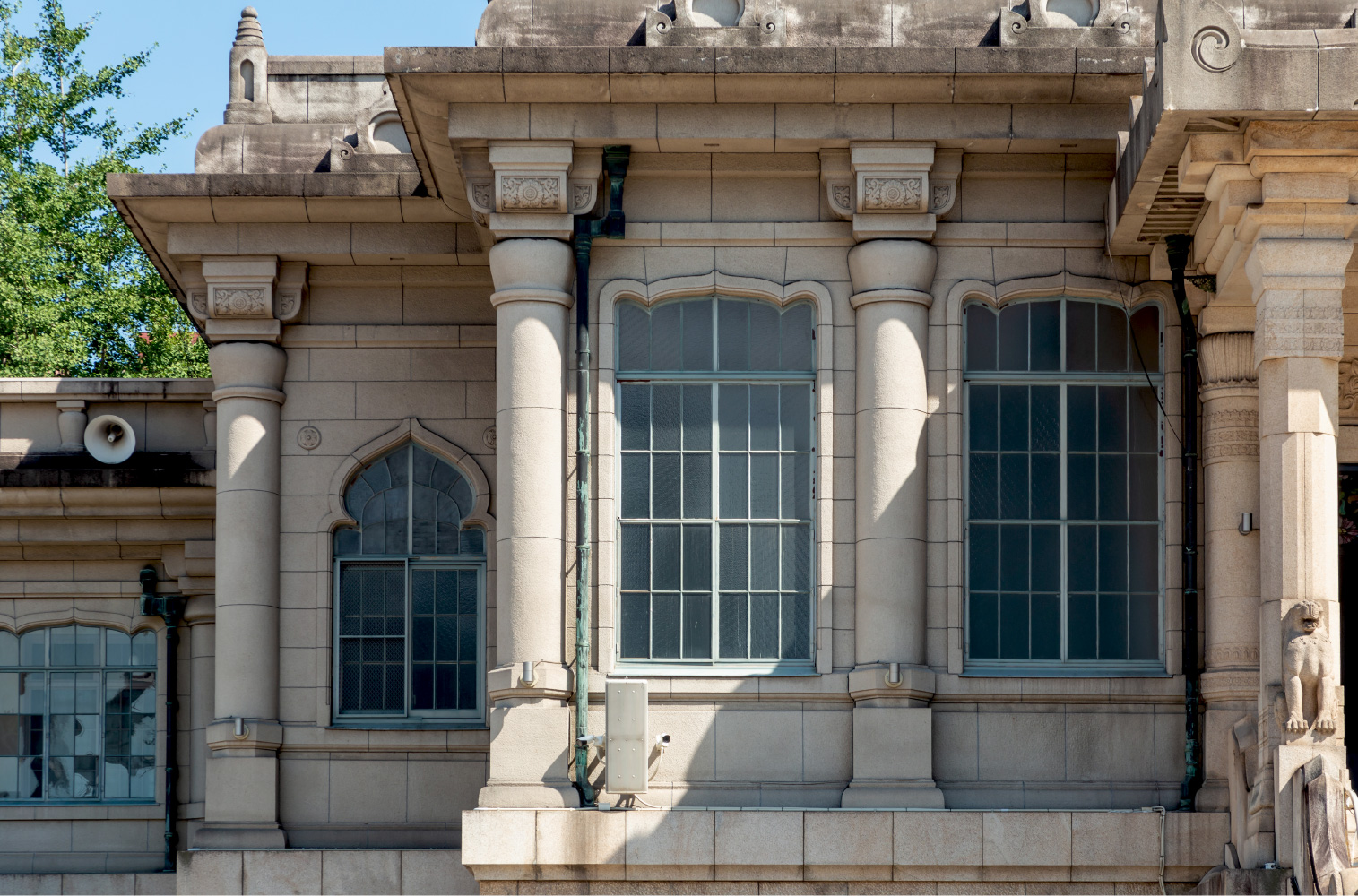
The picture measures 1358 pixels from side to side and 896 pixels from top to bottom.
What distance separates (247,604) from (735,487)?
516 centimetres

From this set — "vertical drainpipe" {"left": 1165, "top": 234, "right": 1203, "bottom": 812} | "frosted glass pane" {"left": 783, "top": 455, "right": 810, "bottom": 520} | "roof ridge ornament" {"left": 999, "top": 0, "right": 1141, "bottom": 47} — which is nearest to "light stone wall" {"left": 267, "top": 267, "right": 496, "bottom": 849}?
"frosted glass pane" {"left": 783, "top": 455, "right": 810, "bottom": 520}

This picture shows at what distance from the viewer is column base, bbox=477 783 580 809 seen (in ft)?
52.7

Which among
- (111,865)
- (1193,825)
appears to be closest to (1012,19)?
(1193,825)

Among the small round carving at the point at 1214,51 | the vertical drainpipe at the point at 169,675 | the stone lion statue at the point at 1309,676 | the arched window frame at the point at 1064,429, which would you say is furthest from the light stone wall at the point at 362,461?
the small round carving at the point at 1214,51

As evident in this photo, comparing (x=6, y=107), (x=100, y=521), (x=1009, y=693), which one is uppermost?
(x=6, y=107)

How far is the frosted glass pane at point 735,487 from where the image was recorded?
55.6 feet

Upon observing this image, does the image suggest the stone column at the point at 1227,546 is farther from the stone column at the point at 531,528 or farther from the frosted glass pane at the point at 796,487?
the stone column at the point at 531,528

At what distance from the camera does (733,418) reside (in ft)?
56.0

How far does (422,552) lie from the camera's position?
19.6m

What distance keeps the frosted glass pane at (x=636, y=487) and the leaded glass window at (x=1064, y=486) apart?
9.06ft

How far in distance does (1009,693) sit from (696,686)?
2591 mm

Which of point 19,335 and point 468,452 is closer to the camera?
point 468,452

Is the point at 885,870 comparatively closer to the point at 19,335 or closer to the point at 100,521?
the point at 100,521

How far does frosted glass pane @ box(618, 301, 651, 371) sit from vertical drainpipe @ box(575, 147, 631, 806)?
35 cm
